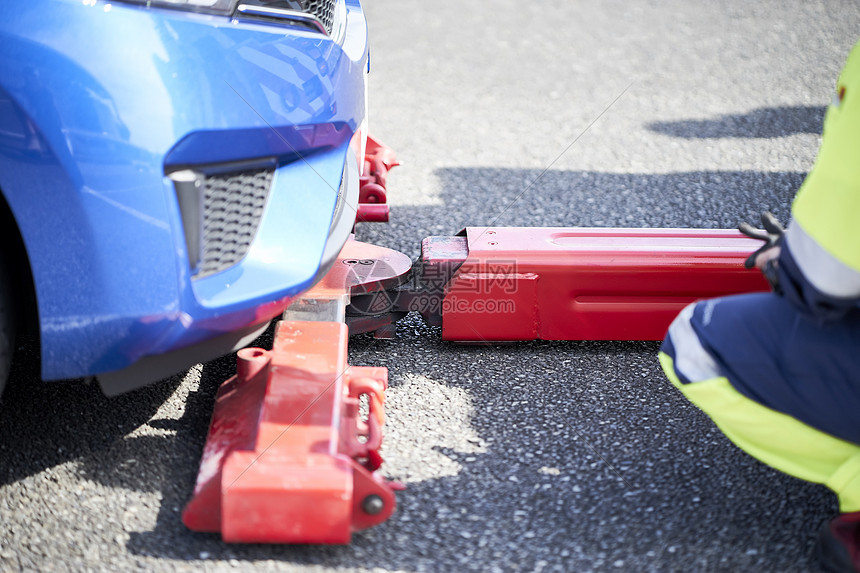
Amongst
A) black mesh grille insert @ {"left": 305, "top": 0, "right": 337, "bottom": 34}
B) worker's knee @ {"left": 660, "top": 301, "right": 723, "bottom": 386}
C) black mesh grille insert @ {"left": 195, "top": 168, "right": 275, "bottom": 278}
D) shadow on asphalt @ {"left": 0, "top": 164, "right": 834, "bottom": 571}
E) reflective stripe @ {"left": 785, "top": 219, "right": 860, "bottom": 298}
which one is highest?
black mesh grille insert @ {"left": 305, "top": 0, "right": 337, "bottom": 34}

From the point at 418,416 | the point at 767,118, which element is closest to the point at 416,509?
the point at 418,416

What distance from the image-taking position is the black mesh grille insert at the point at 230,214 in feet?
5.53

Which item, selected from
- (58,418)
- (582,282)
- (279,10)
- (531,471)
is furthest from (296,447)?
(582,282)

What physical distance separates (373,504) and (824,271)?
974mm

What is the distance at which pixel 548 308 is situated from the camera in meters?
2.49

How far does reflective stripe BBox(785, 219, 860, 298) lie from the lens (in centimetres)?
145

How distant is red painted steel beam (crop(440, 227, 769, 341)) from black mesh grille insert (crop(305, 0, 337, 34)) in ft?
2.38

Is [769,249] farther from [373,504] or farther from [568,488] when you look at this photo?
[373,504]

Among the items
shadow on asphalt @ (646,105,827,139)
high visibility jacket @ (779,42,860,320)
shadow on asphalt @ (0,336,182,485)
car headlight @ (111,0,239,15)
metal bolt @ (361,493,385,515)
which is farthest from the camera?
shadow on asphalt @ (646,105,827,139)

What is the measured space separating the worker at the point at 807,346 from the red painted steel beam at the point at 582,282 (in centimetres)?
59

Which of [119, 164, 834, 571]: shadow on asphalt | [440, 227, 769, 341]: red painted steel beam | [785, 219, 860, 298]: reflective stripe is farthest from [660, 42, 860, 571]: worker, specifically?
[440, 227, 769, 341]: red painted steel beam

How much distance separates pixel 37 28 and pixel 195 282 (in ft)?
1.78

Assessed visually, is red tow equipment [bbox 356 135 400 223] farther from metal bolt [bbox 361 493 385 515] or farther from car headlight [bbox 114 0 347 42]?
metal bolt [bbox 361 493 385 515]

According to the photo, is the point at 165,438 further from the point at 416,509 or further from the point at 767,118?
the point at 767,118
